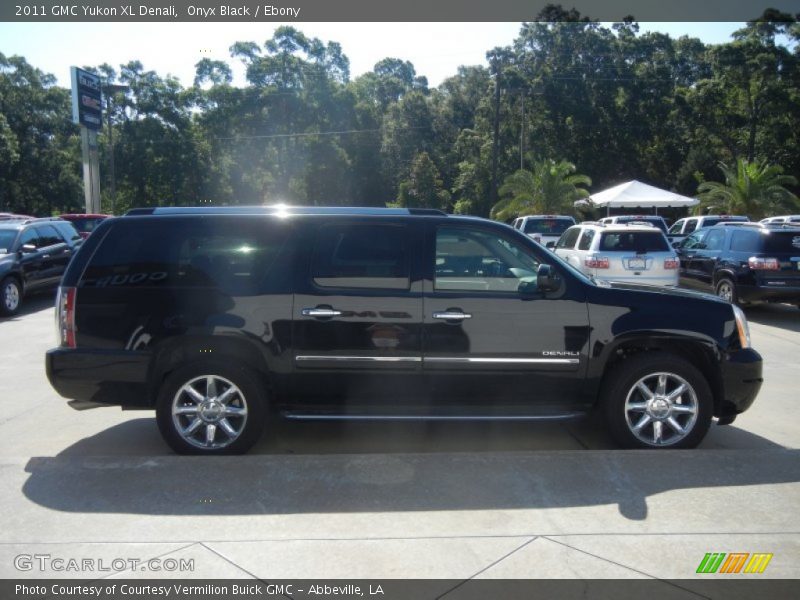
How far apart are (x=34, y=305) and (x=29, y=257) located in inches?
60.0

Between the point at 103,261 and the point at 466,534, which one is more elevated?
the point at 103,261

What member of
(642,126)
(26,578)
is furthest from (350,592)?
(642,126)

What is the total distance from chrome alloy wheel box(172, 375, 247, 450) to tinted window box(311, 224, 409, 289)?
1.05 metres

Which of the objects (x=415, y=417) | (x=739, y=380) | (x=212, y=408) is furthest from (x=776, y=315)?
(x=212, y=408)

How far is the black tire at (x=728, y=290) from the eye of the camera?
13.8 metres

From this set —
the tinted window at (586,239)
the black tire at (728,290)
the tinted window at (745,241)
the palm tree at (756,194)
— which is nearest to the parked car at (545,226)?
the tinted window at (586,239)

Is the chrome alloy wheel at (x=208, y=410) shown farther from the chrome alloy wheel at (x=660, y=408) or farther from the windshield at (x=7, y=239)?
the windshield at (x=7, y=239)

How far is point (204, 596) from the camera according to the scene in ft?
11.6

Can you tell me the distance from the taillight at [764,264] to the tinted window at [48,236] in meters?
13.7

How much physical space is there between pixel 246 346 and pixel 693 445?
135 inches

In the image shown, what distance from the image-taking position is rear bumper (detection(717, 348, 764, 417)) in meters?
5.73

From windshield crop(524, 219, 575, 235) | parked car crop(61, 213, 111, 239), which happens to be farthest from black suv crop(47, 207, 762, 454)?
parked car crop(61, 213, 111, 239)

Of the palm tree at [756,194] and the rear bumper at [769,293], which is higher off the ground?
the palm tree at [756,194]

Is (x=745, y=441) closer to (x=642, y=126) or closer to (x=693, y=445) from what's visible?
(x=693, y=445)
